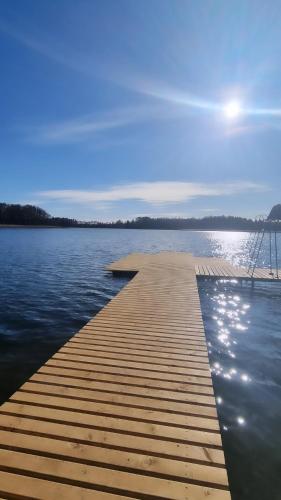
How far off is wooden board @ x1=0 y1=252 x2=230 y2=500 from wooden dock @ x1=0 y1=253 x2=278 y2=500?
0.03 feet

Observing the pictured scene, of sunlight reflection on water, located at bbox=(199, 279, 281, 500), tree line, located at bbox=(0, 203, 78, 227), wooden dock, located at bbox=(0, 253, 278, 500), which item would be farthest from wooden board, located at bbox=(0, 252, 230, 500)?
tree line, located at bbox=(0, 203, 78, 227)

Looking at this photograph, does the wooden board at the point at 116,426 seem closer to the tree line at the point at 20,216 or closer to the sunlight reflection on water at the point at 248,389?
the sunlight reflection on water at the point at 248,389

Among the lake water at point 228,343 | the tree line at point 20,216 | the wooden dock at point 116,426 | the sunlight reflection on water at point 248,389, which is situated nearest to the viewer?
the wooden dock at point 116,426

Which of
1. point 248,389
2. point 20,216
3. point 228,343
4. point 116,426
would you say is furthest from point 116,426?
point 20,216

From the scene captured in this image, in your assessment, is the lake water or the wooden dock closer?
the wooden dock

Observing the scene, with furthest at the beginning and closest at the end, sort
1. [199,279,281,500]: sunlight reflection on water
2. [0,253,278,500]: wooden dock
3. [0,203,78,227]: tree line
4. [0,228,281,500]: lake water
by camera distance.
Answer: [0,203,78,227]: tree line, [0,228,281,500]: lake water, [199,279,281,500]: sunlight reflection on water, [0,253,278,500]: wooden dock

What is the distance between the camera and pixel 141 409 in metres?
4.10

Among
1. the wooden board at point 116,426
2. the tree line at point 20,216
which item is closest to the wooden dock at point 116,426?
the wooden board at point 116,426

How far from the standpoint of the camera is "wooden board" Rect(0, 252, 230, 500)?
2.93 meters

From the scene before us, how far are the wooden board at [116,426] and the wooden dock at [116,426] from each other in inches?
0.4

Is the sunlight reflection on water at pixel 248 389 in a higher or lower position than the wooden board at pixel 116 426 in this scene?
lower

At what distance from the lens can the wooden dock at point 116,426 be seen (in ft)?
9.61

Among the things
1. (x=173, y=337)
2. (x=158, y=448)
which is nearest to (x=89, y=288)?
(x=173, y=337)

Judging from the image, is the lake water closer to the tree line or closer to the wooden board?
the wooden board
